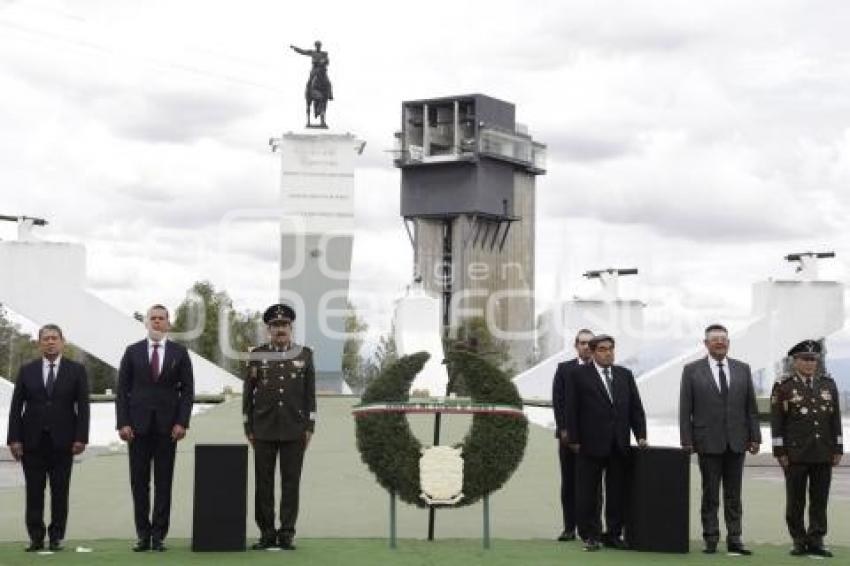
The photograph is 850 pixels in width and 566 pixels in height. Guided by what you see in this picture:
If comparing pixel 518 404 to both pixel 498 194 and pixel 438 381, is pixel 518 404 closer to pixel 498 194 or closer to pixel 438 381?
pixel 438 381

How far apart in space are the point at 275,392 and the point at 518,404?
5.18 ft

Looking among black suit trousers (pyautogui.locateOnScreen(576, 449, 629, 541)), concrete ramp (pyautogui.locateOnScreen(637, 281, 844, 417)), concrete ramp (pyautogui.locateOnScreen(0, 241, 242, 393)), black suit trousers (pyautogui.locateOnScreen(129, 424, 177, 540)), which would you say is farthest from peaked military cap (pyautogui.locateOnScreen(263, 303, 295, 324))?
concrete ramp (pyautogui.locateOnScreen(0, 241, 242, 393))

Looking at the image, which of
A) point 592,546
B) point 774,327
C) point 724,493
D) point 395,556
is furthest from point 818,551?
point 774,327

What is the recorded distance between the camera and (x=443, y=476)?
789 cm

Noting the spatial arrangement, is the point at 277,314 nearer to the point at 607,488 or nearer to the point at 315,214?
the point at 607,488

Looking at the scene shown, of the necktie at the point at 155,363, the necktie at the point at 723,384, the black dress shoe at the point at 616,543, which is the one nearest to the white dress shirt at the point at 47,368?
the necktie at the point at 155,363

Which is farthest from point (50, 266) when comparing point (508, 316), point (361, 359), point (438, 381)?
point (508, 316)

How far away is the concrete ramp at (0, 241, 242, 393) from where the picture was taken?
93.2 ft

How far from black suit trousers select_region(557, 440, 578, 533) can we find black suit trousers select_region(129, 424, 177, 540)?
2.70 m

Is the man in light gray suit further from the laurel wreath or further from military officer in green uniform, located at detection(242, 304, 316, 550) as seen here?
military officer in green uniform, located at detection(242, 304, 316, 550)

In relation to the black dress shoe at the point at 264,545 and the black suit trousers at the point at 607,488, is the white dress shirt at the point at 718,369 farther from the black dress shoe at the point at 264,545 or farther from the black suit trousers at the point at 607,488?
the black dress shoe at the point at 264,545

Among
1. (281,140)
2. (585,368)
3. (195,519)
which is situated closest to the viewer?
(195,519)

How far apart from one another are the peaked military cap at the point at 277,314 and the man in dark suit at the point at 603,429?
192 centimetres

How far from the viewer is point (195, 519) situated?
7.57 meters
